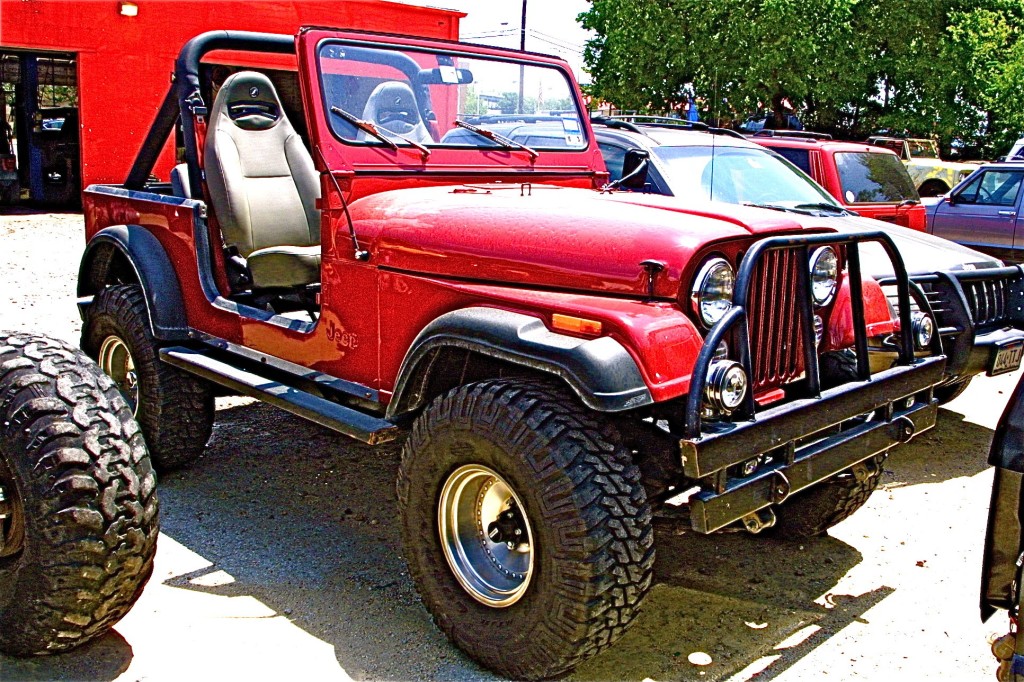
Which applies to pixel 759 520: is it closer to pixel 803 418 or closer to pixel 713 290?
pixel 803 418

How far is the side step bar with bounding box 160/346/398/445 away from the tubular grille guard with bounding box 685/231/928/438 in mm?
1241

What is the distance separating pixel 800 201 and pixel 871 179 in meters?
1.70

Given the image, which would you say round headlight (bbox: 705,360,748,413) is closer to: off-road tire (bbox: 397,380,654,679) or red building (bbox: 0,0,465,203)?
off-road tire (bbox: 397,380,654,679)

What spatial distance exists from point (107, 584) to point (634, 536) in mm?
1619

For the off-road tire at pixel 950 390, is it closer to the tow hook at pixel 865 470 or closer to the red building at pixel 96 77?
the tow hook at pixel 865 470

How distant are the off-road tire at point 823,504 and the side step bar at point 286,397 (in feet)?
5.72

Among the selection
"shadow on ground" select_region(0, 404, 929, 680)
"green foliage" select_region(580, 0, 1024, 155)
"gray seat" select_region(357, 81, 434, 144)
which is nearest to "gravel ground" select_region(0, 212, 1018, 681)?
"shadow on ground" select_region(0, 404, 929, 680)

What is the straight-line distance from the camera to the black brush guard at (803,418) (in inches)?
112

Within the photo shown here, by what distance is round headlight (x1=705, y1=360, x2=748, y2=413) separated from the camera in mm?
2887

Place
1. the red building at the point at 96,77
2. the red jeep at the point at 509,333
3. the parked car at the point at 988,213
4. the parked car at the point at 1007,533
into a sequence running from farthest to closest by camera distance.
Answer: the red building at the point at 96,77 < the parked car at the point at 988,213 < the red jeep at the point at 509,333 < the parked car at the point at 1007,533

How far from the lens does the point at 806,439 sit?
3.39m

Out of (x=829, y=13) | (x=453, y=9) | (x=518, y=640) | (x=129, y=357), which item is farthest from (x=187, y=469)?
(x=829, y=13)

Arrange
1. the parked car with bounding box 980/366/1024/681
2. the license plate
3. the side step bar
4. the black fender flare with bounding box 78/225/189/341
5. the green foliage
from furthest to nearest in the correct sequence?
1. the green foliage
2. the license plate
3. the black fender flare with bounding box 78/225/189/341
4. the side step bar
5. the parked car with bounding box 980/366/1024/681

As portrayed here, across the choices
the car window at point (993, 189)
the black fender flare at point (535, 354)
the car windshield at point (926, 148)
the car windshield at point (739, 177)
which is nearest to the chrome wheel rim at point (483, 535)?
the black fender flare at point (535, 354)
